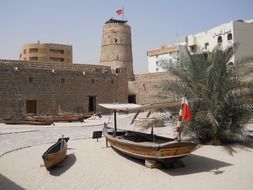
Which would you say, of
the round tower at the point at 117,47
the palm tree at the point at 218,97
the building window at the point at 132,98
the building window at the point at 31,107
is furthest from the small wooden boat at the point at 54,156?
the round tower at the point at 117,47

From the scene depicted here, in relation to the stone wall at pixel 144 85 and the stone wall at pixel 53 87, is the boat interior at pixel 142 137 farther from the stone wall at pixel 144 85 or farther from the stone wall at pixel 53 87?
the stone wall at pixel 144 85

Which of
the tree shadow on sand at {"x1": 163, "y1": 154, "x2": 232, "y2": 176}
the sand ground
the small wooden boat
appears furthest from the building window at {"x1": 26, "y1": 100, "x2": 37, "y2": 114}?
the tree shadow on sand at {"x1": 163, "y1": 154, "x2": 232, "y2": 176}

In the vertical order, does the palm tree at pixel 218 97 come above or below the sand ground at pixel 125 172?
above

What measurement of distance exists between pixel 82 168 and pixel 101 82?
1797cm

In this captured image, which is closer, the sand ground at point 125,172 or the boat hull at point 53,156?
the sand ground at point 125,172

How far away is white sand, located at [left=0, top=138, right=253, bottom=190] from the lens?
19.5 feet

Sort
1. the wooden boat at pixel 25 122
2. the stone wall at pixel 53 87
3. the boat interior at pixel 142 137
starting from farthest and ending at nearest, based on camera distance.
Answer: the stone wall at pixel 53 87 < the wooden boat at pixel 25 122 < the boat interior at pixel 142 137

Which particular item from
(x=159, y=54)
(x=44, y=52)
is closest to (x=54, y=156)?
(x=159, y=54)

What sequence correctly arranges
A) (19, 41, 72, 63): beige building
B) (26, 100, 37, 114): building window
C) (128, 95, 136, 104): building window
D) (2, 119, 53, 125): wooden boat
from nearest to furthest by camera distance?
(2, 119, 53, 125): wooden boat, (26, 100, 37, 114): building window, (128, 95, 136, 104): building window, (19, 41, 72, 63): beige building

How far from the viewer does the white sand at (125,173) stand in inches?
233

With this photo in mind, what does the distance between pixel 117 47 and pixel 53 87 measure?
43.1 ft

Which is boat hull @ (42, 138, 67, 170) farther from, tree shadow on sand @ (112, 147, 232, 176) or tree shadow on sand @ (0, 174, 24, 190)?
tree shadow on sand @ (112, 147, 232, 176)

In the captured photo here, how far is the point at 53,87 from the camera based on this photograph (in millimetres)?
21844

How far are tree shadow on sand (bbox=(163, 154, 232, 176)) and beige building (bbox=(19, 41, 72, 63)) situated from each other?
43.1 m
